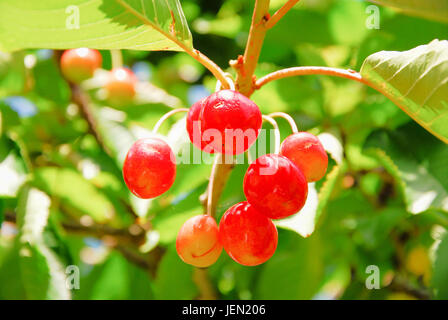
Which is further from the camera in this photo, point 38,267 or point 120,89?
point 120,89

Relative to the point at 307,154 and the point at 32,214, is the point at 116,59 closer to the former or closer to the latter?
the point at 32,214

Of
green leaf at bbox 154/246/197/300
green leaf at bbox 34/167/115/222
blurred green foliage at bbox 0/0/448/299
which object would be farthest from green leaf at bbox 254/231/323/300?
green leaf at bbox 34/167/115/222

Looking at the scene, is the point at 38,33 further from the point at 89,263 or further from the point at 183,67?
the point at 183,67

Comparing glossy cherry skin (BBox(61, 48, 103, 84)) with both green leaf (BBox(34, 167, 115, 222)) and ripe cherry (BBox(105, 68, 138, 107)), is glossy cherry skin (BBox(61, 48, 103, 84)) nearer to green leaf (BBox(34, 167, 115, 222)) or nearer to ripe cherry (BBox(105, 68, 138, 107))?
ripe cherry (BBox(105, 68, 138, 107))

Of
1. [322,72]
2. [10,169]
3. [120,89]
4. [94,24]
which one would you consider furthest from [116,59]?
[322,72]

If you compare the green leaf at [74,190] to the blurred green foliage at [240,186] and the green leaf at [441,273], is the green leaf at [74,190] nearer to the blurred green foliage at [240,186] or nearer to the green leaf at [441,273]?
the blurred green foliage at [240,186]

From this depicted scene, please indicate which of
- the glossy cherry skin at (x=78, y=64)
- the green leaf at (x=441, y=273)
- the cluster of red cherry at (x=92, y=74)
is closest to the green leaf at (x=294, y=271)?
the green leaf at (x=441, y=273)

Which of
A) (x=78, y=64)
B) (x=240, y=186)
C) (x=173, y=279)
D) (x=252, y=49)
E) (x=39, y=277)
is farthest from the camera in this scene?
(x=78, y=64)
